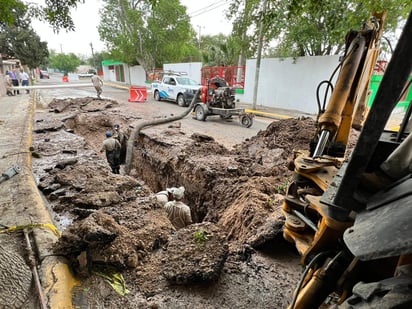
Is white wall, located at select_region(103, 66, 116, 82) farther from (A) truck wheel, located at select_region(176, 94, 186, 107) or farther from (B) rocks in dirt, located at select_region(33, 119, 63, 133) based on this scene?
(B) rocks in dirt, located at select_region(33, 119, 63, 133)

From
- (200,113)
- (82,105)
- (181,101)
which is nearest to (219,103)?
(200,113)

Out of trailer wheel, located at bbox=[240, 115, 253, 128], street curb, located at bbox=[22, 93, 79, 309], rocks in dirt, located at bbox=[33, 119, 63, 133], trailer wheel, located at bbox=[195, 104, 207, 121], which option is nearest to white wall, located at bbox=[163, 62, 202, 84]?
trailer wheel, located at bbox=[195, 104, 207, 121]

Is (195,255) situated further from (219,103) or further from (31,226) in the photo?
(219,103)

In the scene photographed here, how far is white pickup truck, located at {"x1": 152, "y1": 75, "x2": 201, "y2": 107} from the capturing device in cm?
1595

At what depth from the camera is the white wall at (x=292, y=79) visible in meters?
12.8

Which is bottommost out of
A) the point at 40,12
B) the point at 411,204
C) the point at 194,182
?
the point at 194,182

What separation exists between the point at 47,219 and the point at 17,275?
1188 mm

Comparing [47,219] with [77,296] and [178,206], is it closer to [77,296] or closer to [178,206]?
[77,296]

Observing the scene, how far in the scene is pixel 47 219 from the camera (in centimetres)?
331

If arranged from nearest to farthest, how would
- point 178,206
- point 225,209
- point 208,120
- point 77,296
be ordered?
point 77,296 → point 178,206 → point 225,209 → point 208,120

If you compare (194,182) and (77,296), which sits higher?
(77,296)

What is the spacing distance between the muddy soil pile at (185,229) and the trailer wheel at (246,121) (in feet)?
10.2

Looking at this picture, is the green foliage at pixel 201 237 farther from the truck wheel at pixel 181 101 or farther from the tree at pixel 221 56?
the tree at pixel 221 56

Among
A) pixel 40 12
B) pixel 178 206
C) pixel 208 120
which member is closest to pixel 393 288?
pixel 178 206
